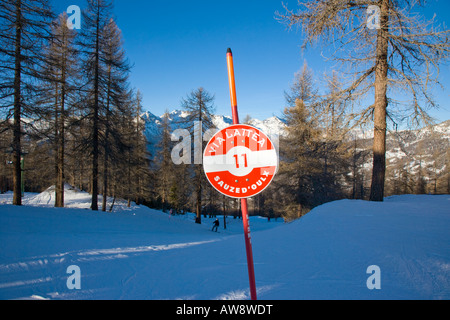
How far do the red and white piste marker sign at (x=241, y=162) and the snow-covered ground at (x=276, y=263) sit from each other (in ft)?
7.02

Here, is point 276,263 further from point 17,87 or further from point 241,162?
point 17,87

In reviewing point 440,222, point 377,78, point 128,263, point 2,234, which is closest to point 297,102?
point 377,78

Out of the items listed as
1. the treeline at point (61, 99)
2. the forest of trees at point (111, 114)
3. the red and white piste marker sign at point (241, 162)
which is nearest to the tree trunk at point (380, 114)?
the forest of trees at point (111, 114)

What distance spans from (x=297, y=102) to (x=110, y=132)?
14569 millimetres

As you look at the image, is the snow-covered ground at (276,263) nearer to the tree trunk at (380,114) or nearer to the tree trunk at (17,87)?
the tree trunk at (380,114)

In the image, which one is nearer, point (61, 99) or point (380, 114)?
point (380, 114)

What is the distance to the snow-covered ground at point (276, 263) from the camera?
3346 millimetres

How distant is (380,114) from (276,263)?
7.88 m

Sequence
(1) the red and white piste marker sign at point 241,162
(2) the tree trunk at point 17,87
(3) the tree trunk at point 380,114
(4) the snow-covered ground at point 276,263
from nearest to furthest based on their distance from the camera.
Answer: (1) the red and white piste marker sign at point 241,162, (4) the snow-covered ground at point 276,263, (3) the tree trunk at point 380,114, (2) the tree trunk at point 17,87

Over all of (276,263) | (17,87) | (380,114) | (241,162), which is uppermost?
(17,87)

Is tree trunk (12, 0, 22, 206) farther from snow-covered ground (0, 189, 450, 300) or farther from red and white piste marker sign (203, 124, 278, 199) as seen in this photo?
red and white piste marker sign (203, 124, 278, 199)

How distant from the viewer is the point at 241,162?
2035mm

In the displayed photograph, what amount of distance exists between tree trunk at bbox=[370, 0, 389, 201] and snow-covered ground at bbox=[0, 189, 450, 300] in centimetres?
189

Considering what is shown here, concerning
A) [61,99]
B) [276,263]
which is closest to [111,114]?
[61,99]
